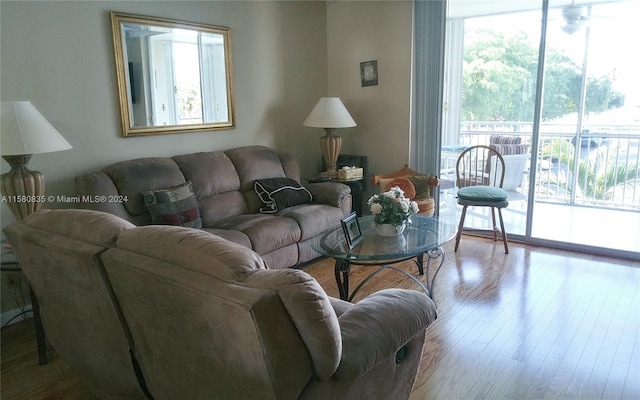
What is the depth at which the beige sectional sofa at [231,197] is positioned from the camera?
10.1 ft

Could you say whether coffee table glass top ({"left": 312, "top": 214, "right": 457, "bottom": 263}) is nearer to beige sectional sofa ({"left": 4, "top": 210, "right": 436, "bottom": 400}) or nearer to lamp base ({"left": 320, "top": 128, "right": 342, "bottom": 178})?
beige sectional sofa ({"left": 4, "top": 210, "right": 436, "bottom": 400})

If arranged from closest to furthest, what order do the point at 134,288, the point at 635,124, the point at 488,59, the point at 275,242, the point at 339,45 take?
the point at 134,288 < the point at 275,242 < the point at 635,124 < the point at 488,59 < the point at 339,45

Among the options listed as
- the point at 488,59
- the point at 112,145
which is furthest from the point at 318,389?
the point at 488,59

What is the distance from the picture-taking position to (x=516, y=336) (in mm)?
2570

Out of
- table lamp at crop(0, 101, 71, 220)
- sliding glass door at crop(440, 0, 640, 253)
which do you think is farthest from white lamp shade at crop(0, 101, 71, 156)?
sliding glass door at crop(440, 0, 640, 253)

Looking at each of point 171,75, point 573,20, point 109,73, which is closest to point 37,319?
point 109,73

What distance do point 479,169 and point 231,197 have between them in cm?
259

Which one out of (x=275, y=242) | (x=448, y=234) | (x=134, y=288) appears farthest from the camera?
(x=275, y=242)

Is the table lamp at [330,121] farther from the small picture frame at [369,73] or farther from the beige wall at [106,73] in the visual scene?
the small picture frame at [369,73]

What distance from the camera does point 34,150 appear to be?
2465 mm

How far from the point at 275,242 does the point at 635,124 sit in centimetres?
361

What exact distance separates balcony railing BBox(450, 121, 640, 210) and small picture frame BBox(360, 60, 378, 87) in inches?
50.8

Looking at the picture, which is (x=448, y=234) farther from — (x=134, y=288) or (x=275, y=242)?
(x=134, y=288)

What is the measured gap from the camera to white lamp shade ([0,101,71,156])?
243 centimetres
